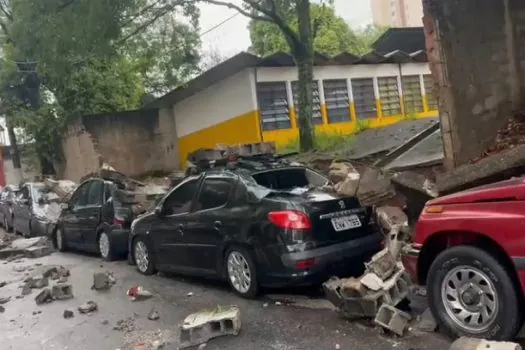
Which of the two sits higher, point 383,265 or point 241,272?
point 383,265

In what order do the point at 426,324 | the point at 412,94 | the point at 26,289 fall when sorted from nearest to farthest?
the point at 426,324 → the point at 26,289 → the point at 412,94

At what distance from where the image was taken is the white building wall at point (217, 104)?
58.7ft

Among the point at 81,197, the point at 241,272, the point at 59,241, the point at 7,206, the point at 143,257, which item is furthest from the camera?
the point at 7,206

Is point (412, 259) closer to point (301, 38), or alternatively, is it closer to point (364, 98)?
point (301, 38)

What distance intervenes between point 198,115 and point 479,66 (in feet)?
47.5

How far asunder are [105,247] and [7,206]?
9.08 meters

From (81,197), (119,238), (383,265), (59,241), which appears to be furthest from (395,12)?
(383,265)

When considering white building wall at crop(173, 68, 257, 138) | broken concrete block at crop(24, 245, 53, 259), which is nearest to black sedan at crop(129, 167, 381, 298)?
broken concrete block at crop(24, 245, 53, 259)

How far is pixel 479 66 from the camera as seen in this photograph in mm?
7742

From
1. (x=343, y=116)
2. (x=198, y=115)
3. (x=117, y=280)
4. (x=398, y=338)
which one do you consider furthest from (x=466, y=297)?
(x=198, y=115)

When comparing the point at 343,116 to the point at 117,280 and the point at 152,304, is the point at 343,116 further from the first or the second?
the point at 152,304

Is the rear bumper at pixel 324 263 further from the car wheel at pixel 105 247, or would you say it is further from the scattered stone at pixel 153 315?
the car wheel at pixel 105 247

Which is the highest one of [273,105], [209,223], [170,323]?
[273,105]

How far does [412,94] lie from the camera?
22156 millimetres
